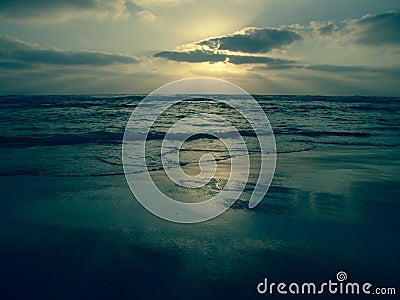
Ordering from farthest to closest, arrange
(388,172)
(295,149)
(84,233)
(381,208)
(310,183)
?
(295,149) < (388,172) < (310,183) < (381,208) < (84,233)

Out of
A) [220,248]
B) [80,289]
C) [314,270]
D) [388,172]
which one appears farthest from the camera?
[388,172]

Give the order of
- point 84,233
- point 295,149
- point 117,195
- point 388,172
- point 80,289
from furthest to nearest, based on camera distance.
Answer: point 295,149
point 388,172
point 117,195
point 84,233
point 80,289

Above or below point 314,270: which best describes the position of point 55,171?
above

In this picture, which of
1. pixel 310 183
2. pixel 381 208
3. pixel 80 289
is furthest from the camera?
pixel 310 183

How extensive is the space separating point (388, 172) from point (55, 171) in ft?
24.3

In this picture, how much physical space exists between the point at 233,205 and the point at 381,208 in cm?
224

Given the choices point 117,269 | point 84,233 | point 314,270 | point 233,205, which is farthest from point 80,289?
point 233,205

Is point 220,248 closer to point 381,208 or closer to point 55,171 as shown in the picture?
point 381,208

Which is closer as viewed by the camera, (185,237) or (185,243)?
(185,243)

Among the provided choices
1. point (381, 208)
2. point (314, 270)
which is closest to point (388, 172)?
point (381, 208)

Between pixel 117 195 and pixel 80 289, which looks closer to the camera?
pixel 80 289

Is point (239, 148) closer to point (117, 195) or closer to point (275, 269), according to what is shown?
point (117, 195)

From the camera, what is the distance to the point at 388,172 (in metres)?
7.15

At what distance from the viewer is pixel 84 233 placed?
3.97 metres
